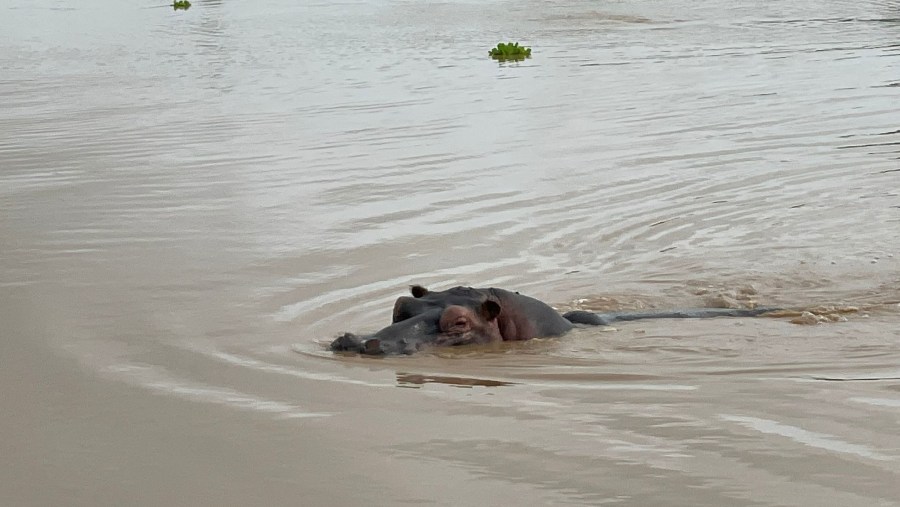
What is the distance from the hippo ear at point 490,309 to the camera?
213 inches

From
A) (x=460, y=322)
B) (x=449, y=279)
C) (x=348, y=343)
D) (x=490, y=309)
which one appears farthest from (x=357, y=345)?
(x=449, y=279)

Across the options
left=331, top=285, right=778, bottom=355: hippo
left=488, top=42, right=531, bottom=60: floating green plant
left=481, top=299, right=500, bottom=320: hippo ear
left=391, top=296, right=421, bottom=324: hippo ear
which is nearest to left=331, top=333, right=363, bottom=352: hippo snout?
left=331, top=285, right=778, bottom=355: hippo

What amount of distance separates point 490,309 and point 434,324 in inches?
10.4

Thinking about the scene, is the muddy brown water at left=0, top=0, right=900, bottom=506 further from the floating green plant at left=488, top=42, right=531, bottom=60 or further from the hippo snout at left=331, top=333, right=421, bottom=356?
the floating green plant at left=488, top=42, right=531, bottom=60

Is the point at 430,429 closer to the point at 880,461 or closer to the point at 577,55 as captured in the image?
the point at 880,461

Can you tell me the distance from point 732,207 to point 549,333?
3525 mm

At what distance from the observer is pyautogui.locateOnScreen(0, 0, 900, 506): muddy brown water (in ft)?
12.4

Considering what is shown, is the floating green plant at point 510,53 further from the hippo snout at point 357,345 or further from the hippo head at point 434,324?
the hippo snout at point 357,345

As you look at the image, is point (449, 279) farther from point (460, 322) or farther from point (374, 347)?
point (374, 347)

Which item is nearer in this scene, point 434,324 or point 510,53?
point 434,324

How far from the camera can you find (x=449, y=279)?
6777 mm

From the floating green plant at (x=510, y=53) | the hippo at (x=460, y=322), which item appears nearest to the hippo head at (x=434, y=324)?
the hippo at (x=460, y=322)

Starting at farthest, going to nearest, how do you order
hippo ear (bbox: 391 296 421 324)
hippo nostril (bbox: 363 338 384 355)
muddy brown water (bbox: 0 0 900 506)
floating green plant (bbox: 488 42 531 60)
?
floating green plant (bbox: 488 42 531 60)
hippo ear (bbox: 391 296 421 324)
hippo nostril (bbox: 363 338 384 355)
muddy brown water (bbox: 0 0 900 506)

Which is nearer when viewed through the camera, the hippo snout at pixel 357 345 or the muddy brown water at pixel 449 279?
the muddy brown water at pixel 449 279
